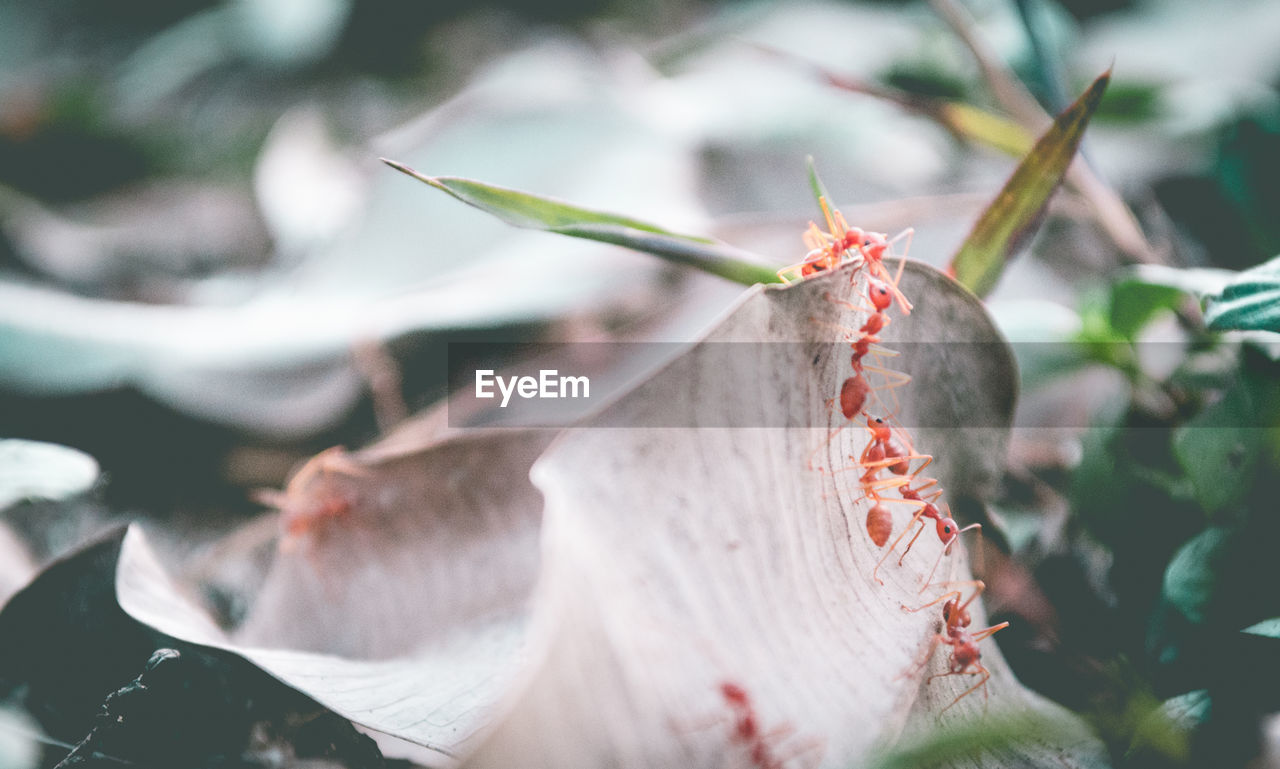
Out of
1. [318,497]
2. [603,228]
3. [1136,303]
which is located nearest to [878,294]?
[603,228]

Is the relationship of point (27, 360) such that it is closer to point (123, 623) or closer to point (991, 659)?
point (123, 623)

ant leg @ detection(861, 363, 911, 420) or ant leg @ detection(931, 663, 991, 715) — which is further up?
ant leg @ detection(861, 363, 911, 420)

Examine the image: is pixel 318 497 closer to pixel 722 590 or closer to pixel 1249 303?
pixel 722 590

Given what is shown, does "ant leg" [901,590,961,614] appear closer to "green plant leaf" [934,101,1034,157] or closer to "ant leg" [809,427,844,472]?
"ant leg" [809,427,844,472]

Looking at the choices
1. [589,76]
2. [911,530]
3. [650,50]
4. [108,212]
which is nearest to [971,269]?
[911,530]

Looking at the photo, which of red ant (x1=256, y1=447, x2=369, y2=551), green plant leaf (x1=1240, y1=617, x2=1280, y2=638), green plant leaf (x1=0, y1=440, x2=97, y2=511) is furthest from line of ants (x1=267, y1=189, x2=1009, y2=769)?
green plant leaf (x1=0, y1=440, x2=97, y2=511)

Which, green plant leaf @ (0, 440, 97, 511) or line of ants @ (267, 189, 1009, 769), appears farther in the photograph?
green plant leaf @ (0, 440, 97, 511)
